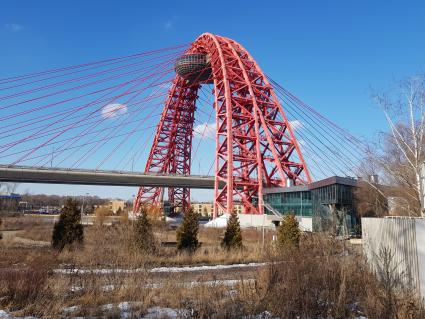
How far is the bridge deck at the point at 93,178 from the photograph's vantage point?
171 feet

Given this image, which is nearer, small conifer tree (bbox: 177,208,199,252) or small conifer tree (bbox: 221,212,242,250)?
small conifer tree (bbox: 177,208,199,252)

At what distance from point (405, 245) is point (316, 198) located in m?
33.4

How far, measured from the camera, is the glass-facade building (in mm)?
36750

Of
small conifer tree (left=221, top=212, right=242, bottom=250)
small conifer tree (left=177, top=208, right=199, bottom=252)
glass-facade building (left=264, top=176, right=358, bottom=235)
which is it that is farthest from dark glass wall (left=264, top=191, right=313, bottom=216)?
small conifer tree (left=177, top=208, right=199, bottom=252)

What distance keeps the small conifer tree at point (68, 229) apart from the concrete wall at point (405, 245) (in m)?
12.8

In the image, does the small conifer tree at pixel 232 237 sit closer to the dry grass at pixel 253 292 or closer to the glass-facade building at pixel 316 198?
the dry grass at pixel 253 292

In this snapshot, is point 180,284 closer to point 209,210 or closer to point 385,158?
point 385,158

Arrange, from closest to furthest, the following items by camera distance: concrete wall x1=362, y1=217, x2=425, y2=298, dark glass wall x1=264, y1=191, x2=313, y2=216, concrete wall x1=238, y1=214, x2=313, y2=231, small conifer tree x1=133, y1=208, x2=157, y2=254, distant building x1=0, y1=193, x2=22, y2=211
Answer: concrete wall x1=362, y1=217, x2=425, y2=298 → small conifer tree x1=133, y1=208, x2=157, y2=254 → concrete wall x1=238, y1=214, x2=313, y2=231 → dark glass wall x1=264, y1=191, x2=313, y2=216 → distant building x1=0, y1=193, x2=22, y2=211

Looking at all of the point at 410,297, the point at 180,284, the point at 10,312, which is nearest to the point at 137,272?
the point at 180,284

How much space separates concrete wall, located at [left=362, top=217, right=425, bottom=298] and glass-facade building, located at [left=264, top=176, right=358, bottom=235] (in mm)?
24269

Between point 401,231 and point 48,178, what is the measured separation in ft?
172

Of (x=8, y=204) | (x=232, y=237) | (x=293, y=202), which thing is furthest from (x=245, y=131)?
(x=8, y=204)

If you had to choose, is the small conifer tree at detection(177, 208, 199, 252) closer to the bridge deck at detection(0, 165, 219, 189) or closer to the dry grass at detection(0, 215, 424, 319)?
the dry grass at detection(0, 215, 424, 319)

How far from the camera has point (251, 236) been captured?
2842 cm
